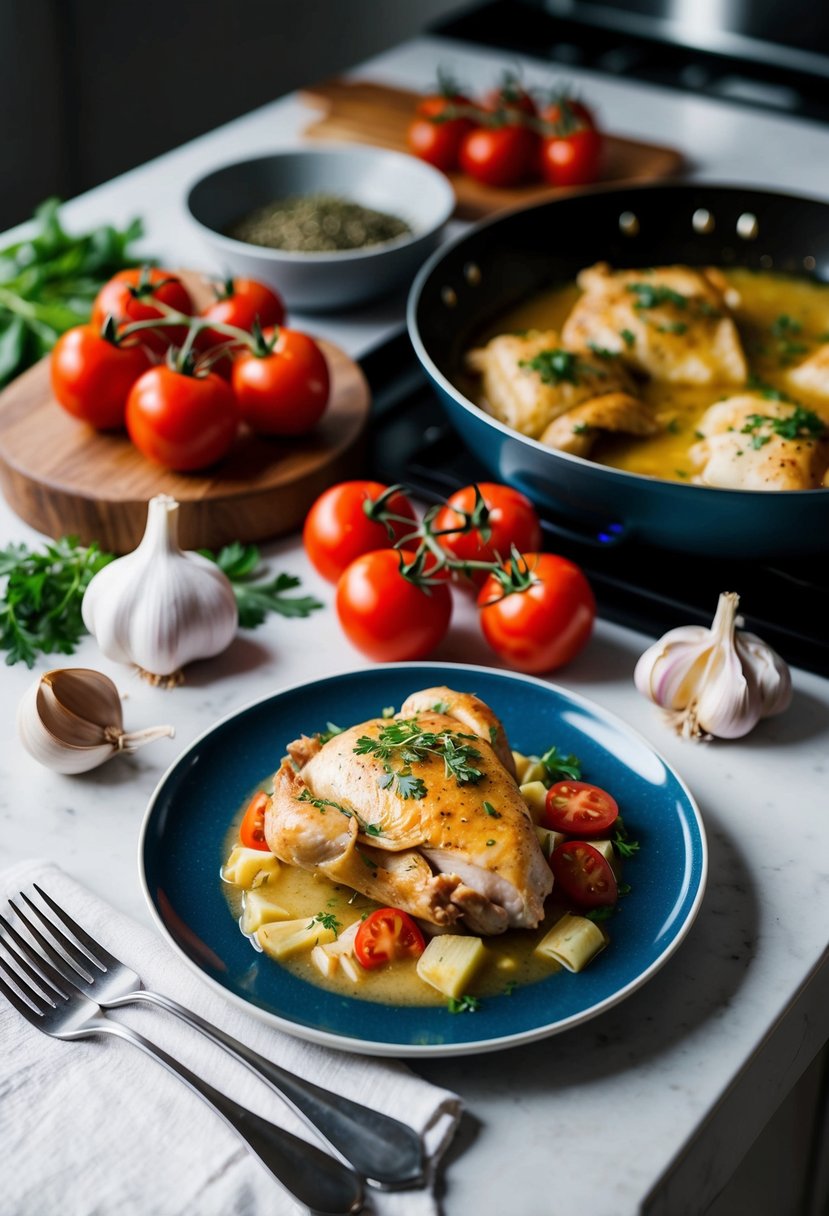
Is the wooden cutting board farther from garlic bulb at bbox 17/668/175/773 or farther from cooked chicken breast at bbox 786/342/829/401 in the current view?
cooked chicken breast at bbox 786/342/829/401

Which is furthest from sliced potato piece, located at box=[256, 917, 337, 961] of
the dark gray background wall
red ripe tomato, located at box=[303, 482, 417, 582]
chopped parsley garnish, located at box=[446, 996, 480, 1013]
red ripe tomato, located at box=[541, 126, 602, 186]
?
the dark gray background wall

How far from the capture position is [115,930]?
1213mm

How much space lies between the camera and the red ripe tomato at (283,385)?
5.79 ft

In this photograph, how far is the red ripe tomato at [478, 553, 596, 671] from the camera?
1.50m

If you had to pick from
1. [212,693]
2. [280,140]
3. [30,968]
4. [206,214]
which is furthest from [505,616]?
[280,140]

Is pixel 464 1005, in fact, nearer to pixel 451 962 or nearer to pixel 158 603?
pixel 451 962

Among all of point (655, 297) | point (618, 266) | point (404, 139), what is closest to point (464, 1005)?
point (655, 297)

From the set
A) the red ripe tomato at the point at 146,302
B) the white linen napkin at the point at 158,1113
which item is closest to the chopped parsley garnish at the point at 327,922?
the white linen napkin at the point at 158,1113

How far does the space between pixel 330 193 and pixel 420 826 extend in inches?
66.2

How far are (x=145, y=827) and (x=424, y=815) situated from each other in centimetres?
29

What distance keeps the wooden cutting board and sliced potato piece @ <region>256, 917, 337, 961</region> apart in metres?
0.71

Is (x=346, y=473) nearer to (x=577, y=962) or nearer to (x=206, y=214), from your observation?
(x=206, y=214)

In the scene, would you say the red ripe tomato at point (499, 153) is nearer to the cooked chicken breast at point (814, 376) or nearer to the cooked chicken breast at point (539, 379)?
the cooked chicken breast at point (539, 379)

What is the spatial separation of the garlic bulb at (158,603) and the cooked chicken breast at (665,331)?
771 mm
